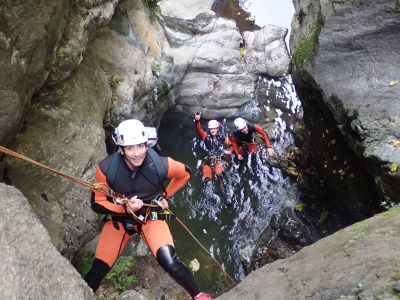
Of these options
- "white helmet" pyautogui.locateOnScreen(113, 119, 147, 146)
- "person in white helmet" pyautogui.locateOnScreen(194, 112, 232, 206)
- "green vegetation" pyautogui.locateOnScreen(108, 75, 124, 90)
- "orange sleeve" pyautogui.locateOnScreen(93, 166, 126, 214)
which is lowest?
"person in white helmet" pyautogui.locateOnScreen(194, 112, 232, 206)

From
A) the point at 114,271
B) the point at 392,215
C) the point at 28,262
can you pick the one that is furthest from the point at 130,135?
the point at 114,271

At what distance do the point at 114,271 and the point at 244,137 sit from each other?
17.1 feet

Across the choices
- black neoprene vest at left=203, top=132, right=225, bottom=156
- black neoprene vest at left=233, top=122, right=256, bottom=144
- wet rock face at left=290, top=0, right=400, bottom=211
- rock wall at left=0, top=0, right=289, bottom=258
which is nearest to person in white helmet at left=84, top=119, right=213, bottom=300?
rock wall at left=0, top=0, right=289, bottom=258

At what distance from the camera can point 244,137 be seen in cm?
1020

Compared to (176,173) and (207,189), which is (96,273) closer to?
(176,173)

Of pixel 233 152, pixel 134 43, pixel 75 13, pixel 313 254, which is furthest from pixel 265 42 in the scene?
pixel 313 254

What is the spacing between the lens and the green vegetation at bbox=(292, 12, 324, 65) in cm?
729

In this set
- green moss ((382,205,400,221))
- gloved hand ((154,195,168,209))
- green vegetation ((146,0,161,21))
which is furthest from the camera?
green vegetation ((146,0,161,21))

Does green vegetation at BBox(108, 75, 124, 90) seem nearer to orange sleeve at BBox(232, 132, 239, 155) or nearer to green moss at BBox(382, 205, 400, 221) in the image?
orange sleeve at BBox(232, 132, 239, 155)

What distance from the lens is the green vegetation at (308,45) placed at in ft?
23.9

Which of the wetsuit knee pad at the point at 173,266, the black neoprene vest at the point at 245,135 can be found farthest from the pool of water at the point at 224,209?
the wetsuit knee pad at the point at 173,266

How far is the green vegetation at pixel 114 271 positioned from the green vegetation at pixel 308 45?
5362 millimetres

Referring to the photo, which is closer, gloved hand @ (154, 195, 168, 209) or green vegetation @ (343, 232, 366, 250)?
green vegetation @ (343, 232, 366, 250)

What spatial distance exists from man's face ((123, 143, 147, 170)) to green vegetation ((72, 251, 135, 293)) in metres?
2.77
